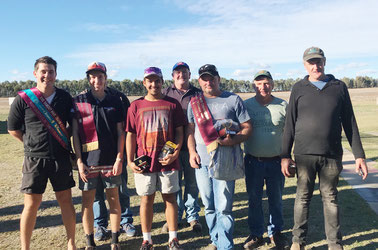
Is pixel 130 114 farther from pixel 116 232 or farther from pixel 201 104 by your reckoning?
pixel 116 232

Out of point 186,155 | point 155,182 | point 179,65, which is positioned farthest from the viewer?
point 186,155

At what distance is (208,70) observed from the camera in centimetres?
335

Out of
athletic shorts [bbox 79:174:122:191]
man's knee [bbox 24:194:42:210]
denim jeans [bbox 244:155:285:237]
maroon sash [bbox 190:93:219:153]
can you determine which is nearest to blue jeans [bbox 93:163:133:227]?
athletic shorts [bbox 79:174:122:191]

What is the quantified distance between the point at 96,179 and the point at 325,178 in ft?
8.59

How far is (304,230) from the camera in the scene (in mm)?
3350

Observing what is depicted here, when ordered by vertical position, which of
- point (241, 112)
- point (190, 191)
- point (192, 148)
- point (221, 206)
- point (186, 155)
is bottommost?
point (190, 191)

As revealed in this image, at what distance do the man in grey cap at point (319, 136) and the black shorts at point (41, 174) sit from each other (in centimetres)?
→ 248

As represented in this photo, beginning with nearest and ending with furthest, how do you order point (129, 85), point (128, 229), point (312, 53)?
1. point (312, 53)
2. point (128, 229)
3. point (129, 85)

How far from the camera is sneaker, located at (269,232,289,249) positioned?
3539 millimetres

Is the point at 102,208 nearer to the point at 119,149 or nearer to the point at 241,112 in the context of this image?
the point at 119,149

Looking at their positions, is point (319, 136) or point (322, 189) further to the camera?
point (322, 189)

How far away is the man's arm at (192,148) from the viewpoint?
3406 millimetres

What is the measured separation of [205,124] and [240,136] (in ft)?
1.36

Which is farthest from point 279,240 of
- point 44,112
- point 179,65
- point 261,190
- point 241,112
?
point 44,112
